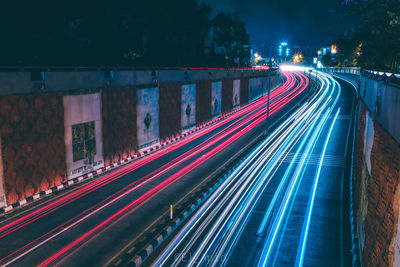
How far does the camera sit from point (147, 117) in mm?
27844

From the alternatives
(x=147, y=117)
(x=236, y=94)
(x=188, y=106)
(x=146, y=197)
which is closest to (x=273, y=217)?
(x=146, y=197)

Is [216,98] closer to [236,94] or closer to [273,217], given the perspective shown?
[236,94]

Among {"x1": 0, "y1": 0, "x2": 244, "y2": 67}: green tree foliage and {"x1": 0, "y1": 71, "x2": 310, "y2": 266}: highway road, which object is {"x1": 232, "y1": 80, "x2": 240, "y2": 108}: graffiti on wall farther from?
{"x1": 0, "y1": 71, "x2": 310, "y2": 266}: highway road

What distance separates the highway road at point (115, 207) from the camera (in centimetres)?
1309

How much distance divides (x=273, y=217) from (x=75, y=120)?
12.2 meters

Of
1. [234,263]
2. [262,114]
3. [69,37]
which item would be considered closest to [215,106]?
[262,114]

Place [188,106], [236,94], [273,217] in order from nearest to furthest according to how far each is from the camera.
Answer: [273,217] < [188,106] < [236,94]

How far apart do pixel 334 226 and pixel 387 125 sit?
8184 mm

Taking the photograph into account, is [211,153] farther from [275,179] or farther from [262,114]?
[262,114]

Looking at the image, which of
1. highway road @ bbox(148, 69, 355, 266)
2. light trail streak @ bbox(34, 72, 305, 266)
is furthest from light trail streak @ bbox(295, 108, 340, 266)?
light trail streak @ bbox(34, 72, 305, 266)

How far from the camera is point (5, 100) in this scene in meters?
15.8

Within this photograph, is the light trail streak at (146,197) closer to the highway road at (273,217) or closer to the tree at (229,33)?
the highway road at (273,217)

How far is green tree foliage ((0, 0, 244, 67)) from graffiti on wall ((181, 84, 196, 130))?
8.79 m

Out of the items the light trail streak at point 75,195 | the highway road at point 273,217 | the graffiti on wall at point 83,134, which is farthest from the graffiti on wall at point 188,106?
the graffiti on wall at point 83,134
